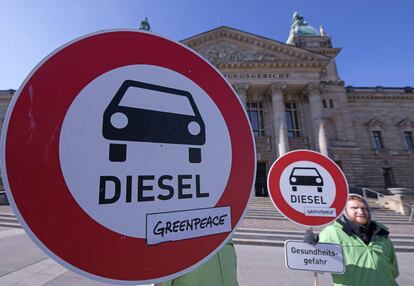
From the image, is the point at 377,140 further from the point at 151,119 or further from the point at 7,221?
the point at 7,221

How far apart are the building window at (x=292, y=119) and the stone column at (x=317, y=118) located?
2238 mm

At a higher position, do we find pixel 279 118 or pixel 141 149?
pixel 279 118

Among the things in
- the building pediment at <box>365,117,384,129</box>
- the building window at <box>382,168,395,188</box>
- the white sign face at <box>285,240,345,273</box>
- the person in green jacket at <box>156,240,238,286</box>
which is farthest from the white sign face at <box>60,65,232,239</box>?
the building pediment at <box>365,117,384,129</box>

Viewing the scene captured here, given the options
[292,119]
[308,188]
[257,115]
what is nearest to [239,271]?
[308,188]

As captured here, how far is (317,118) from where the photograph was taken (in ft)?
70.7

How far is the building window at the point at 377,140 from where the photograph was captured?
2623cm

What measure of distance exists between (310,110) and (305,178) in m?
23.1

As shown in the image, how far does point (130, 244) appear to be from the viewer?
719 mm

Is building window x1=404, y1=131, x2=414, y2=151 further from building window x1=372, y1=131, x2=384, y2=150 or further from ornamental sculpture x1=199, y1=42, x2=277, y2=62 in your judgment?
ornamental sculpture x1=199, y1=42, x2=277, y2=62

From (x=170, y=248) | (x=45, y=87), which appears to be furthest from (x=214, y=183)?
(x=45, y=87)

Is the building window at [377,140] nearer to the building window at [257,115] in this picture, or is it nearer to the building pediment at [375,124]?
the building pediment at [375,124]

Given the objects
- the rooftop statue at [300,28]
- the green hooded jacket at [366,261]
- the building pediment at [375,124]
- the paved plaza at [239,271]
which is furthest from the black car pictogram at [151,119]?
the rooftop statue at [300,28]

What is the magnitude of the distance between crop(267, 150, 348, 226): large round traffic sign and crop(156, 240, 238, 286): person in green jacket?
3.16 ft

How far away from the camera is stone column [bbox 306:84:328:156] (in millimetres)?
20625
